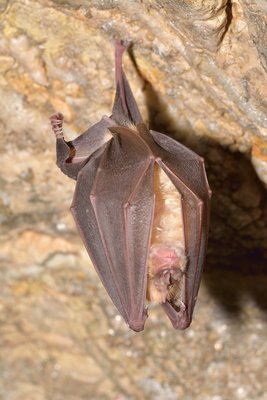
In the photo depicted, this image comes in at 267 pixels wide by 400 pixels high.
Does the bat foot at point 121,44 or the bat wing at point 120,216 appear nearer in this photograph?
the bat wing at point 120,216

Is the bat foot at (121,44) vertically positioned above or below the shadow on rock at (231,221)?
above

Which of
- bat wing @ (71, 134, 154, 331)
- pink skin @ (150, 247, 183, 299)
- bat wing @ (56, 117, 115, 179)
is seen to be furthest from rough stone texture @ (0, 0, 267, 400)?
pink skin @ (150, 247, 183, 299)

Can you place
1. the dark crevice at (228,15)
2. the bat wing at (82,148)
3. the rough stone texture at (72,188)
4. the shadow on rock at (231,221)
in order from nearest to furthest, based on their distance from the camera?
the dark crevice at (228,15) < the rough stone texture at (72,188) < the bat wing at (82,148) < the shadow on rock at (231,221)

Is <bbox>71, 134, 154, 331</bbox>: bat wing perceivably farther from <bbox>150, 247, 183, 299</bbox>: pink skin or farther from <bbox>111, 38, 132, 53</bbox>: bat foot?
<bbox>111, 38, 132, 53</bbox>: bat foot

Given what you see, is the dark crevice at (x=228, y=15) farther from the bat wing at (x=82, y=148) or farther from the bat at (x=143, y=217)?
the bat wing at (x=82, y=148)

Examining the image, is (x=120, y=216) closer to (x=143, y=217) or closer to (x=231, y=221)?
(x=143, y=217)

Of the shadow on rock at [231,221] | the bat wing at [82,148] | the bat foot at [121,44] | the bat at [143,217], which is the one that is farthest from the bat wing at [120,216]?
the shadow on rock at [231,221]
